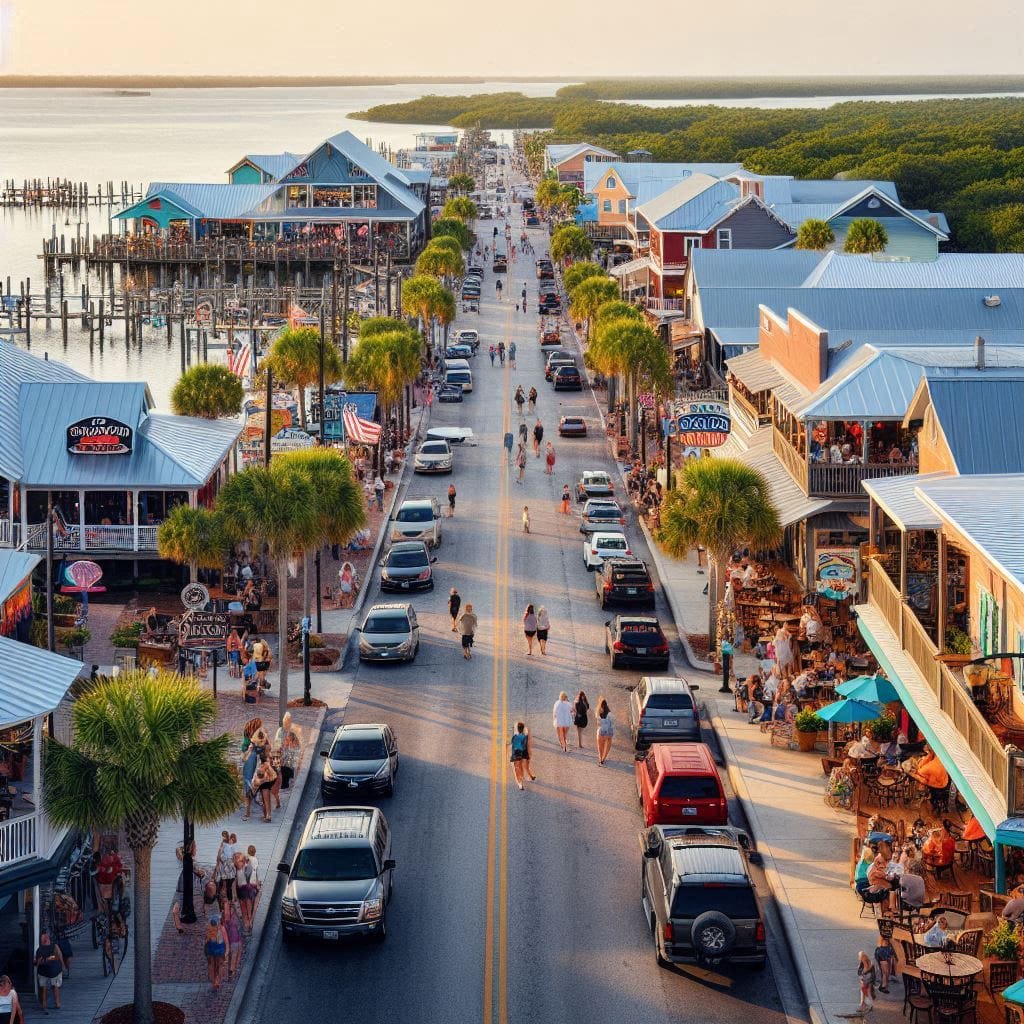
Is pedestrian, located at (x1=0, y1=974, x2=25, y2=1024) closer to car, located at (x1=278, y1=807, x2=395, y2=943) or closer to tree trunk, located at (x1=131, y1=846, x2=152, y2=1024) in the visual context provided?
tree trunk, located at (x1=131, y1=846, x2=152, y2=1024)

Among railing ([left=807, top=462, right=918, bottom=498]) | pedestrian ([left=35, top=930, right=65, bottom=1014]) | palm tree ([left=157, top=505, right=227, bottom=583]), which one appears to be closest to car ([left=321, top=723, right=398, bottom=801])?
pedestrian ([left=35, top=930, right=65, bottom=1014])

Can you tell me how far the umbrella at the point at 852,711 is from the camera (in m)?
33.4

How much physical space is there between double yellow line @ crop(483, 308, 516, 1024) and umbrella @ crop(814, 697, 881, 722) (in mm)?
6607

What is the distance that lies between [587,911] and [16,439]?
27.8 m

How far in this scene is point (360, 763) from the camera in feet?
108

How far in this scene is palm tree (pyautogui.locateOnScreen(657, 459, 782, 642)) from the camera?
42.3m

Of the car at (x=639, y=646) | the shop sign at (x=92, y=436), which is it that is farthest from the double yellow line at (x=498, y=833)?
the shop sign at (x=92, y=436)

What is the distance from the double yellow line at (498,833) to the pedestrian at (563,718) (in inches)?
49.7

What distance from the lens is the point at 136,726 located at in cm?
2344

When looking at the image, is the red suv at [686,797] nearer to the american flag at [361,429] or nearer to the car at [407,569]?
the car at [407,569]

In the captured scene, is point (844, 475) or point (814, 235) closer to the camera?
point (844, 475)

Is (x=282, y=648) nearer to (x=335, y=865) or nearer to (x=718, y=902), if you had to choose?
(x=335, y=865)

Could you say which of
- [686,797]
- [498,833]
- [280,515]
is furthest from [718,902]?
[280,515]

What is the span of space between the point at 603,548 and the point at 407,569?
607 cm
